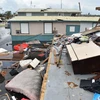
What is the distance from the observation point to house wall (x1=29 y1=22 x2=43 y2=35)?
17716 millimetres

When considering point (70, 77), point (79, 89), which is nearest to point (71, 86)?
point (79, 89)

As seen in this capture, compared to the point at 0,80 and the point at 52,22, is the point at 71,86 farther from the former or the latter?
the point at 52,22

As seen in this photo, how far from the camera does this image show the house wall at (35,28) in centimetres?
A: 1772

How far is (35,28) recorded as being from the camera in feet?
58.7

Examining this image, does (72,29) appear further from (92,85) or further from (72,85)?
(92,85)

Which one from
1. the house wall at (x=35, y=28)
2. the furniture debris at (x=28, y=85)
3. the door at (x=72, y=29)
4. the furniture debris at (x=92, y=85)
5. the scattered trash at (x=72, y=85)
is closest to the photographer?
the furniture debris at (x=92, y=85)

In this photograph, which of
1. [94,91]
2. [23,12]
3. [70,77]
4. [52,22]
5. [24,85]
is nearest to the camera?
[94,91]

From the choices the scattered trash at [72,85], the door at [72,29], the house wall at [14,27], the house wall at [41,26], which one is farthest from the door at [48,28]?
the scattered trash at [72,85]

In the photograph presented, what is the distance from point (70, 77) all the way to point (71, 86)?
1.67ft

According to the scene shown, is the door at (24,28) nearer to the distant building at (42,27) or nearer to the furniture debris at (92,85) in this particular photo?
the distant building at (42,27)

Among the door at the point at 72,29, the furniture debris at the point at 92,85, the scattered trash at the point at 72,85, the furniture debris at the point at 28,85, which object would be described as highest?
the door at the point at 72,29

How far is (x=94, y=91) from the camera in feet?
11.2

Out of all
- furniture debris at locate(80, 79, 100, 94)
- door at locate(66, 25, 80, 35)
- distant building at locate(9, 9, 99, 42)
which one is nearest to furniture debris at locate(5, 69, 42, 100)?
furniture debris at locate(80, 79, 100, 94)

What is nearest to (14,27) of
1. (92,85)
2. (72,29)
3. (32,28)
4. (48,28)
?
(32,28)
